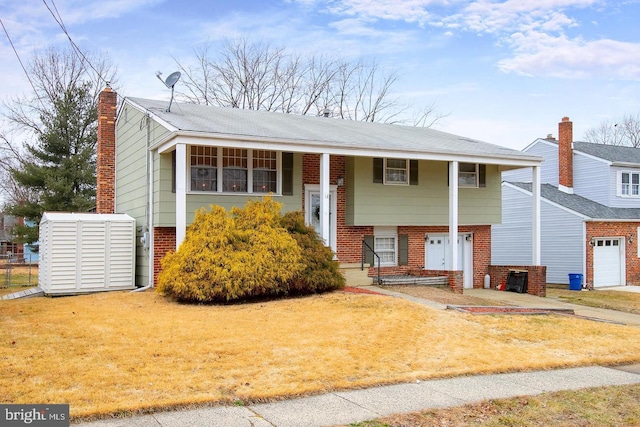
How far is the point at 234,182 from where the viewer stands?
1678cm

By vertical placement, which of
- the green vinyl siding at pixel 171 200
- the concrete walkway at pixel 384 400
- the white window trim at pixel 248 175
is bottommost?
the concrete walkway at pixel 384 400

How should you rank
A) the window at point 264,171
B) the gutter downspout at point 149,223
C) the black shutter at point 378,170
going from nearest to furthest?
the gutter downspout at point 149,223
the window at point 264,171
the black shutter at point 378,170

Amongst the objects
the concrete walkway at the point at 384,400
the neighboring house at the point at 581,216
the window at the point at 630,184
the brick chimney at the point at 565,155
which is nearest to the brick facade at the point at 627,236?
the neighboring house at the point at 581,216

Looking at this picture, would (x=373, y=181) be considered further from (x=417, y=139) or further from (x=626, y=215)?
(x=626, y=215)

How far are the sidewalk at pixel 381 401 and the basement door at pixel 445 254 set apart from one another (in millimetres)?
11776

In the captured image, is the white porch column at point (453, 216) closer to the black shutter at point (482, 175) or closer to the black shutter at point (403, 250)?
the black shutter at point (403, 250)

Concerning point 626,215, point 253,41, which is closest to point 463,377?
point 626,215

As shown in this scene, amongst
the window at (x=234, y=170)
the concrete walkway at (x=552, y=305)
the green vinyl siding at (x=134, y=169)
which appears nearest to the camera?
the concrete walkway at (x=552, y=305)

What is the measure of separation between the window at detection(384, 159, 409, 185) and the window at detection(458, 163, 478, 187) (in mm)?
2263

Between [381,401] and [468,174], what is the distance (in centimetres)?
1518

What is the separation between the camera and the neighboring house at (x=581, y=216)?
25094 mm

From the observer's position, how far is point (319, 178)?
1825 cm

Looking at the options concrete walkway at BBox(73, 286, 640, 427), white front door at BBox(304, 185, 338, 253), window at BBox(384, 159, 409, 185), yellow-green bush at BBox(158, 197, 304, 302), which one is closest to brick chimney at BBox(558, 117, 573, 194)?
window at BBox(384, 159, 409, 185)

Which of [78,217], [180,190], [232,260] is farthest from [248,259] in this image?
[78,217]
